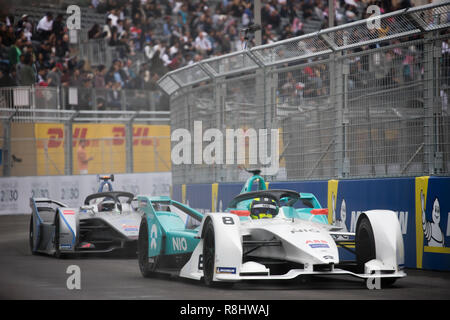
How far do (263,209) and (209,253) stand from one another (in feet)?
3.53

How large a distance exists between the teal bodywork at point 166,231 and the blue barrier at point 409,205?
6.81ft

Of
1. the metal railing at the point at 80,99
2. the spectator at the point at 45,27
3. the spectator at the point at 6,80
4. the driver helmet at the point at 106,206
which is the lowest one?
the driver helmet at the point at 106,206

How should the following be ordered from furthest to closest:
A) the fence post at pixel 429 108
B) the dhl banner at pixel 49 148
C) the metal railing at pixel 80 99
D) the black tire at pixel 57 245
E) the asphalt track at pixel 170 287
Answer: the dhl banner at pixel 49 148 < the metal railing at pixel 80 99 < the black tire at pixel 57 245 < the fence post at pixel 429 108 < the asphalt track at pixel 170 287

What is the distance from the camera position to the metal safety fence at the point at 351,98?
Answer: 30.5ft

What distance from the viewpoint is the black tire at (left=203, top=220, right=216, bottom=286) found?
298 inches

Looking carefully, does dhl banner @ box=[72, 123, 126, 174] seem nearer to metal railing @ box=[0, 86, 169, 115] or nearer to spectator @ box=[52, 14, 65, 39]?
metal railing @ box=[0, 86, 169, 115]

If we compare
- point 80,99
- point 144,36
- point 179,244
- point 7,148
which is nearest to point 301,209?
point 179,244

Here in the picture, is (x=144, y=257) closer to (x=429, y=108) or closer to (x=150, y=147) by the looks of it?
(x=429, y=108)

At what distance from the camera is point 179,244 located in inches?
340

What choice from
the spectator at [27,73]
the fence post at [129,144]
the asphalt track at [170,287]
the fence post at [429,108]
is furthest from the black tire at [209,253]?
the fence post at [129,144]

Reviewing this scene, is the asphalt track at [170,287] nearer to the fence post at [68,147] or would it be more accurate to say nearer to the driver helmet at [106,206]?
the driver helmet at [106,206]

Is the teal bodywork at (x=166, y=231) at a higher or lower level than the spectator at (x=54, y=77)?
lower

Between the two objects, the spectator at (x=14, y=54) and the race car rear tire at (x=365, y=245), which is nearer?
the race car rear tire at (x=365, y=245)
